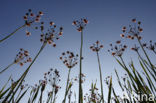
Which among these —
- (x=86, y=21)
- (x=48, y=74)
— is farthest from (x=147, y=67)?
(x=48, y=74)

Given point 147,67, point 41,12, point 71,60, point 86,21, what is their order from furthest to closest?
point 71,60 → point 41,12 → point 86,21 → point 147,67

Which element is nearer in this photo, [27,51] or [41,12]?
[41,12]

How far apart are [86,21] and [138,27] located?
3164 millimetres

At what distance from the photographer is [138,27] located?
6496 millimetres

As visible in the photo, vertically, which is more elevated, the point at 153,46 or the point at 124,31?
the point at 124,31

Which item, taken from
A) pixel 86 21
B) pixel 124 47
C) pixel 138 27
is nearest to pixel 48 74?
pixel 86 21

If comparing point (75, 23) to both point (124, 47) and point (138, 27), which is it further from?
point (138, 27)

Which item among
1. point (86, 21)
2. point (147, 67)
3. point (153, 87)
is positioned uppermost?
point (86, 21)

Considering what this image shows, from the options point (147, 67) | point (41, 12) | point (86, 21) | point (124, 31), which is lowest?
point (147, 67)

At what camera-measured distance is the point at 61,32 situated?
18.7 feet

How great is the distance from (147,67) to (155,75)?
24cm

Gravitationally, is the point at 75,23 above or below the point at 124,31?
below

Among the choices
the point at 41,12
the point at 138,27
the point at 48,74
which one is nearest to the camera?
the point at 41,12

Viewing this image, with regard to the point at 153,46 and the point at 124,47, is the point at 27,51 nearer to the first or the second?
the point at 124,47
